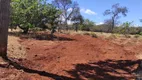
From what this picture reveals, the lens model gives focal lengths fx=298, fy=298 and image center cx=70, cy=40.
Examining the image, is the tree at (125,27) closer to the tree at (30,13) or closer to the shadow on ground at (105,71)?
the tree at (30,13)

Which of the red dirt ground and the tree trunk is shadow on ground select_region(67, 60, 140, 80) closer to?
the red dirt ground

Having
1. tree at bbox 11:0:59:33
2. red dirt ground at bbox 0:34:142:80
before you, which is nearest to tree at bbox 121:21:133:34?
tree at bbox 11:0:59:33

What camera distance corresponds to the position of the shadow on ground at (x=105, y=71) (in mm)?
8281


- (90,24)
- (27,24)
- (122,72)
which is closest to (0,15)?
(122,72)

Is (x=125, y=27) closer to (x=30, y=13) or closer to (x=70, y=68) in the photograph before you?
(x=30, y=13)

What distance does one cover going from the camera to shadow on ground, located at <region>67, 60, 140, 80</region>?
8281 millimetres

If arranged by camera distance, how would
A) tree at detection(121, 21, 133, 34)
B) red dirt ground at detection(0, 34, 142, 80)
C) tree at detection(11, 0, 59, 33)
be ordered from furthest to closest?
tree at detection(121, 21, 133, 34) < tree at detection(11, 0, 59, 33) < red dirt ground at detection(0, 34, 142, 80)

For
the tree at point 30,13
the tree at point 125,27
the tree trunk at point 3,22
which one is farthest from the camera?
the tree at point 125,27

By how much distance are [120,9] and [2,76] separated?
44631 millimetres

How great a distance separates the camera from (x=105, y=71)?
9.13 meters

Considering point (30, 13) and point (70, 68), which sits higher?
point (30, 13)

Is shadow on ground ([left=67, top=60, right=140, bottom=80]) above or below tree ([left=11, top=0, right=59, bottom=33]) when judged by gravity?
below

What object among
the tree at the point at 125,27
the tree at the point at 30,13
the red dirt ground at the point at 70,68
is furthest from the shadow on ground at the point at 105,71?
the tree at the point at 125,27

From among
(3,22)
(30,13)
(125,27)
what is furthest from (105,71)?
(125,27)
